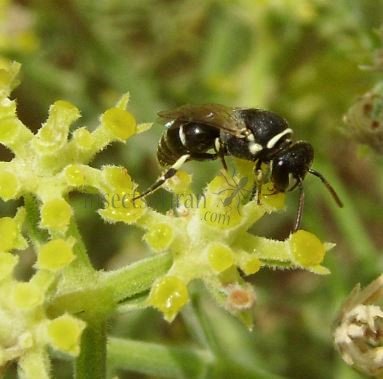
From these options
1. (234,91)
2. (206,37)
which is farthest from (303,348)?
(206,37)

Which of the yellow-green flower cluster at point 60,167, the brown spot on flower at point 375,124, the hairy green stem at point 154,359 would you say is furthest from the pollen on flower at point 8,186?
the brown spot on flower at point 375,124

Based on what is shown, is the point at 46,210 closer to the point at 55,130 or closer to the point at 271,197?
the point at 55,130

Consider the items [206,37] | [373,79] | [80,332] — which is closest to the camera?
[80,332]

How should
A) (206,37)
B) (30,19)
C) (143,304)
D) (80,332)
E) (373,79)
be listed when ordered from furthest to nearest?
(206,37) → (30,19) → (373,79) → (143,304) → (80,332)

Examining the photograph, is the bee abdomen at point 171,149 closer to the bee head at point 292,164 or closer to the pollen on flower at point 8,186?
the bee head at point 292,164

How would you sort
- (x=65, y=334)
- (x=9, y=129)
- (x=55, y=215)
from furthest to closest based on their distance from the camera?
(x=9, y=129) → (x=55, y=215) → (x=65, y=334)

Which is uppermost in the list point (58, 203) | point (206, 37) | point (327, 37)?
point (58, 203)

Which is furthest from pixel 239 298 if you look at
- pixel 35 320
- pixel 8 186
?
pixel 8 186

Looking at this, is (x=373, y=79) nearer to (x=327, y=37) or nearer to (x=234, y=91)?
(x=327, y=37)
